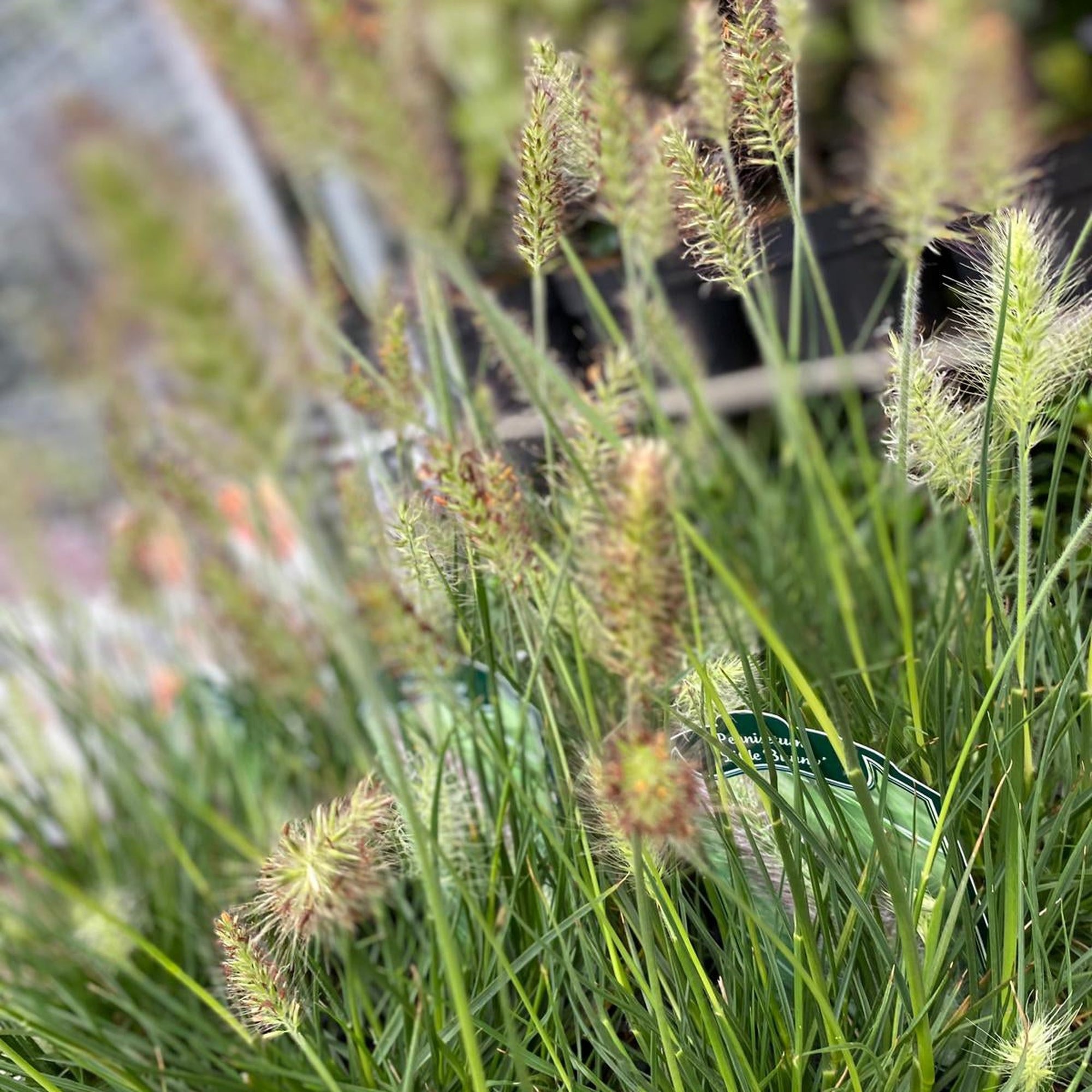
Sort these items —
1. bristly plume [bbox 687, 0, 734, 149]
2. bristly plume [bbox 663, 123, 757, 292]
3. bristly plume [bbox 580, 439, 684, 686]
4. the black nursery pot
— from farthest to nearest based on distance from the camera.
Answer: the black nursery pot → bristly plume [bbox 687, 0, 734, 149] → bristly plume [bbox 663, 123, 757, 292] → bristly plume [bbox 580, 439, 684, 686]

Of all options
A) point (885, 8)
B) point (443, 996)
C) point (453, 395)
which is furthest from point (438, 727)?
point (885, 8)

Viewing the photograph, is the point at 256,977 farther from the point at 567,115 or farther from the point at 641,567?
the point at 567,115

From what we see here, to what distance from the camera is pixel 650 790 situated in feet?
1.04

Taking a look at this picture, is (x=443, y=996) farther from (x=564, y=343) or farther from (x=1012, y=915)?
(x=564, y=343)

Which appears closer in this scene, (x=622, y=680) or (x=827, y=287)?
(x=622, y=680)

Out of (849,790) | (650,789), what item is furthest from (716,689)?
(650,789)

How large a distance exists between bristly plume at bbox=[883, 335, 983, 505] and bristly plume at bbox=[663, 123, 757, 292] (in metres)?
0.07

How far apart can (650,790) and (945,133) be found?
475 millimetres

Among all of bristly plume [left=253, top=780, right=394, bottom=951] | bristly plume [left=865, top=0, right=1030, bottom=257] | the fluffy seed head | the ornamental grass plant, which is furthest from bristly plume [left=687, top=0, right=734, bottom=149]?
bristly plume [left=253, top=780, right=394, bottom=951]

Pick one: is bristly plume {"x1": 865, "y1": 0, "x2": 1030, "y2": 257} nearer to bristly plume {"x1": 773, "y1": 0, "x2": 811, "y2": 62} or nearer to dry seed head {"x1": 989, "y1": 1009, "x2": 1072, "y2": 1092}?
bristly plume {"x1": 773, "y1": 0, "x2": 811, "y2": 62}

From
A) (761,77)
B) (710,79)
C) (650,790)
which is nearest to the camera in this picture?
(650,790)

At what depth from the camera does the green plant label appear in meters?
0.45

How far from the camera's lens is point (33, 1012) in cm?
58

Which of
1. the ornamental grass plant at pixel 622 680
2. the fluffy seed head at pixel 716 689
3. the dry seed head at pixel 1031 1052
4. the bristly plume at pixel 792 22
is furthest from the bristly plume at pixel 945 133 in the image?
the dry seed head at pixel 1031 1052
